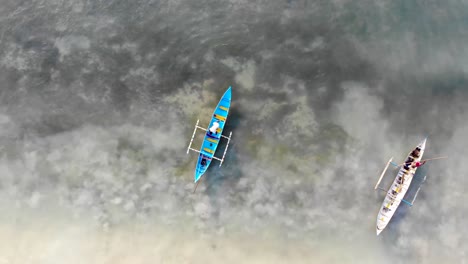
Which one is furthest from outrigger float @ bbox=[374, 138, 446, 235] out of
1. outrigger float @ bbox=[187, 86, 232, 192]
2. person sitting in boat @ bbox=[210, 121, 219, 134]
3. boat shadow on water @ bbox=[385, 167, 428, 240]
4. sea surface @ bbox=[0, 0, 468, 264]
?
person sitting in boat @ bbox=[210, 121, 219, 134]

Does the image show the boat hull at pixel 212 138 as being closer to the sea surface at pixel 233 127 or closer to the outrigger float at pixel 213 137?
the outrigger float at pixel 213 137

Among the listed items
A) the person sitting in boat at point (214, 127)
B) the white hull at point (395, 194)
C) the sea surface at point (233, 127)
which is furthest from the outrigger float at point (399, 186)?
the person sitting in boat at point (214, 127)

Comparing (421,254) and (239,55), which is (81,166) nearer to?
(239,55)

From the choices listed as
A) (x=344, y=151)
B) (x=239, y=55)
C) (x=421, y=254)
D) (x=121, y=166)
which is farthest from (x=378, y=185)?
(x=121, y=166)

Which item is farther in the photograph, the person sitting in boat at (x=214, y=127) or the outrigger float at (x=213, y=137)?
the outrigger float at (x=213, y=137)

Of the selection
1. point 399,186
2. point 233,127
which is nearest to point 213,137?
point 233,127

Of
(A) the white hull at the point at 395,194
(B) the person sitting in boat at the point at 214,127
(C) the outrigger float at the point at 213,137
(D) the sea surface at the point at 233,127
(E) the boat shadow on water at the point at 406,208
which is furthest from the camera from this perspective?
(E) the boat shadow on water at the point at 406,208

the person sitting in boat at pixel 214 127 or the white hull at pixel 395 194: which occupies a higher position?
the person sitting in boat at pixel 214 127
